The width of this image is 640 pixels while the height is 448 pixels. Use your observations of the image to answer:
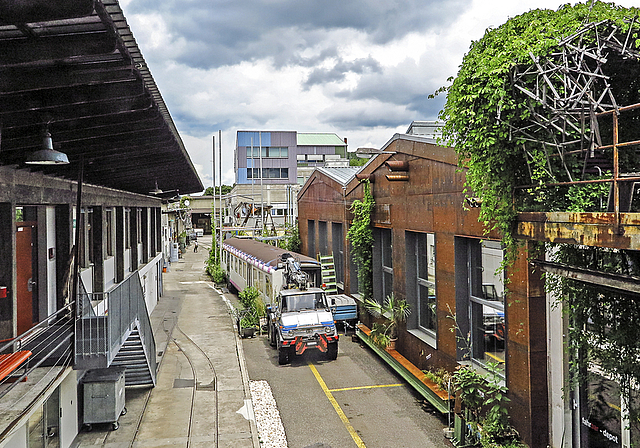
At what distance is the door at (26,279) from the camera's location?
1062 cm

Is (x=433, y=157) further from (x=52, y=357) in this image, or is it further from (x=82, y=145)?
(x=52, y=357)

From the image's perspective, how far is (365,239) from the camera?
17844 mm

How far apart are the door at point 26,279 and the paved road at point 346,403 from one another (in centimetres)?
599

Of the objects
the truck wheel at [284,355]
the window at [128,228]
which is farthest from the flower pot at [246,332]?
the window at [128,228]

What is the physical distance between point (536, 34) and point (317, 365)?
12.5 meters

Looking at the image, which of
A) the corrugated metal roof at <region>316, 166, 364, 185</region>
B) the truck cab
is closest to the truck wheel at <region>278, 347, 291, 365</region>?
the truck cab

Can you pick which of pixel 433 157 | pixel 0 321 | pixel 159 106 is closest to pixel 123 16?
A: pixel 159 106

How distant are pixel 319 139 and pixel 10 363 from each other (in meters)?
71.7

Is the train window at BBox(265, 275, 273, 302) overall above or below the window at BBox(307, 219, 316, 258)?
below

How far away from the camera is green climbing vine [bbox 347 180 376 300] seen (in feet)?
58.1

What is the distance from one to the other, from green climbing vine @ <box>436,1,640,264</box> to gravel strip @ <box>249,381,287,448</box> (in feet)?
21.9

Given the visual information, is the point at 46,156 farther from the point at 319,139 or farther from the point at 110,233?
the point at 319,139

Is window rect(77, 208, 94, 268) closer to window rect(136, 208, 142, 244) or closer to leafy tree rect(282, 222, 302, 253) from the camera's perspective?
window rect(136, 208, 142, 244)

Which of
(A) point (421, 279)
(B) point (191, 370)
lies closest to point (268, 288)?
(B) point (191, 370)
